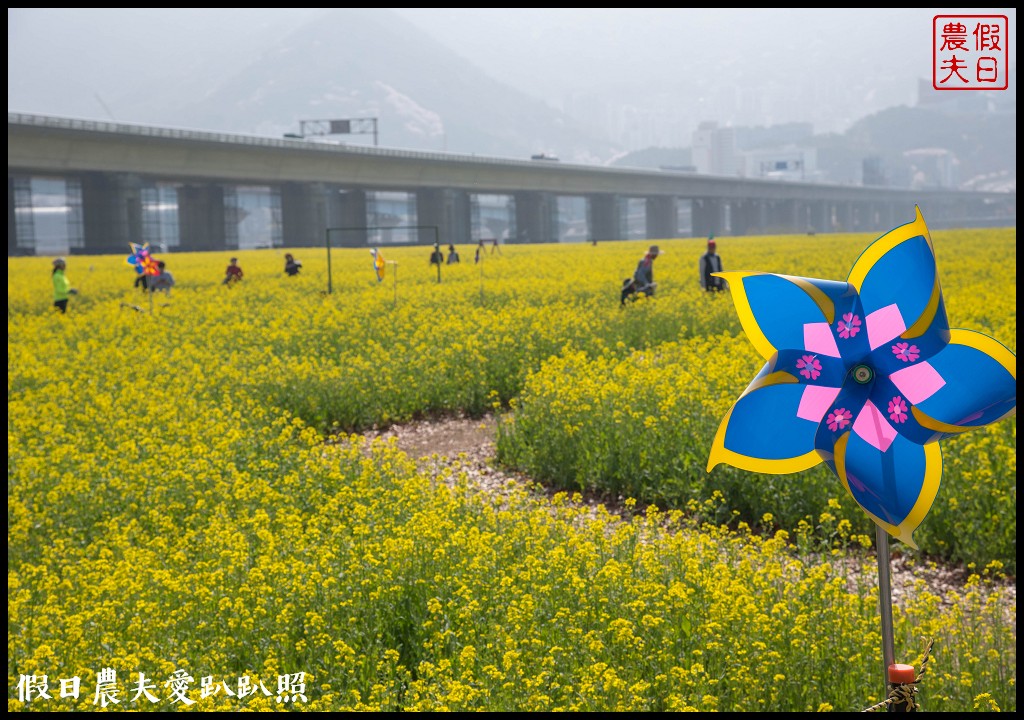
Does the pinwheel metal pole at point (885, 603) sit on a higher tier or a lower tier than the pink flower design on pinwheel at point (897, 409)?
lower

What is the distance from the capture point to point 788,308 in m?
3.55

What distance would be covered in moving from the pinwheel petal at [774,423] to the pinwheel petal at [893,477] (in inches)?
4.7

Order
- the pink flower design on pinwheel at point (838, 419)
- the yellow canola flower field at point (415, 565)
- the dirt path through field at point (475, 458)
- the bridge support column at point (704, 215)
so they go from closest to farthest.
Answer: the pink flower design on pinwheel at point (838, 419) < the yellow canola flower field at point (415, 565) < the dirt path through field at point (475, 458) < the bridge support column at point (704, 215)

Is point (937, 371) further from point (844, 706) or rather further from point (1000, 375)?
point (844, 706)

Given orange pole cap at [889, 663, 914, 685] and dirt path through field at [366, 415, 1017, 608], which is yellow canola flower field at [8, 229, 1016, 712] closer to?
dirt path through field at [366, 415, 1017, 608]

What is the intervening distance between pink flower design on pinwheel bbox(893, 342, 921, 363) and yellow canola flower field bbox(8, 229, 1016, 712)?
1.74 meters

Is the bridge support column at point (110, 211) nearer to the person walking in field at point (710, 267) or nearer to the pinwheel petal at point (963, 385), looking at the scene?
the person walking in field at point (710, 267)

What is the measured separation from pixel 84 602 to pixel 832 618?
4255mm

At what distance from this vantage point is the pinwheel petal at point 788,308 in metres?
3.51

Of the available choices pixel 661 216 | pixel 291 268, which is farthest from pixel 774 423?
pixel 661 216

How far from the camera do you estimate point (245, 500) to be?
7961 mm

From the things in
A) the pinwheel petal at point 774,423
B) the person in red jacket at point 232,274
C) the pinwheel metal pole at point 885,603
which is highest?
the person in red jacket at point 232,274

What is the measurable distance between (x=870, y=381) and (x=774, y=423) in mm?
362

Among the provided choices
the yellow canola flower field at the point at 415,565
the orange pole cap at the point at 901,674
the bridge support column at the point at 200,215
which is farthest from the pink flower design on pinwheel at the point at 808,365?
the bridge support column at the point at 200,215
